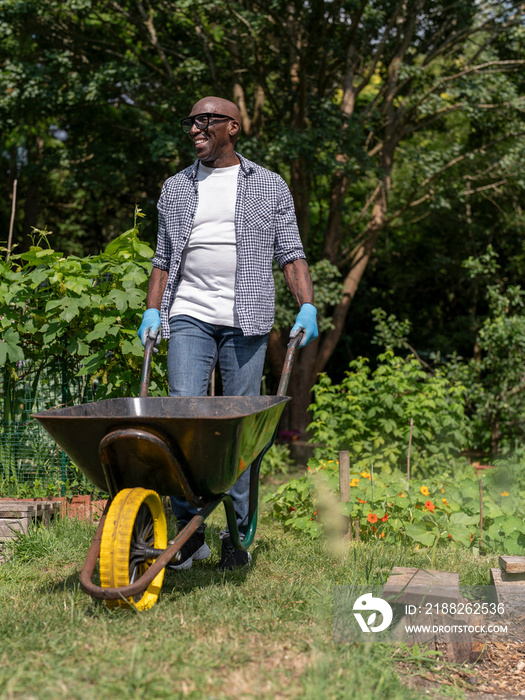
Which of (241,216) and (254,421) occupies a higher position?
(241,216)

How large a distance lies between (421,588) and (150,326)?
131cm

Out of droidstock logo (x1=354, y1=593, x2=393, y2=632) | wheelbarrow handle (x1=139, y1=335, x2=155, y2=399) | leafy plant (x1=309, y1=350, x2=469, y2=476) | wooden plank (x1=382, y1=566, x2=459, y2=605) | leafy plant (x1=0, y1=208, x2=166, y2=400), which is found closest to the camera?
droidstock logo (x1=354, y1=593, x2=393, y2=632)

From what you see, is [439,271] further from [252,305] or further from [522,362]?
[252,305]

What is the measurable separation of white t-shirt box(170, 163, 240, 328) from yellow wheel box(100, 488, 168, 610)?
0.81 m

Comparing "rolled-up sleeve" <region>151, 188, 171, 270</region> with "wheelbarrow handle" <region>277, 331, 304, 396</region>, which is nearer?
"wheelbarrow handle" <region>277, 331, 304, 396</region>

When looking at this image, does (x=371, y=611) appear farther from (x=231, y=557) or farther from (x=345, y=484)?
(x=345, y=484)

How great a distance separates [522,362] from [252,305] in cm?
396

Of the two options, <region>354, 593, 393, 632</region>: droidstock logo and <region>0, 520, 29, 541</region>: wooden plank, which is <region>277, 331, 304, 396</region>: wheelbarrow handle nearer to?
<region>354, 593, 393, 632</region>: droidstock logo

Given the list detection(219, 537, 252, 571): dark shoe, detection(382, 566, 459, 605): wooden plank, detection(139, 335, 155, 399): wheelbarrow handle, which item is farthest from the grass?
detection(139, 335, 155, 399): wheelbarrow handle

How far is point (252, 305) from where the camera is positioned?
2717 mm

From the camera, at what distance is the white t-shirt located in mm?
2717

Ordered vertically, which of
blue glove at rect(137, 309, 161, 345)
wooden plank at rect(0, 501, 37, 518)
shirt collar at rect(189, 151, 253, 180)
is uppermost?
shirt collar at rect(189, 151, 253, 180)

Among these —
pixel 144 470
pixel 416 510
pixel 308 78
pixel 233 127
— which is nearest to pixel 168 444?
pixel 144 470

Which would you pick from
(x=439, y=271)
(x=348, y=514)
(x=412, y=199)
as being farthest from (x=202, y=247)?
(x=439, y=271)
